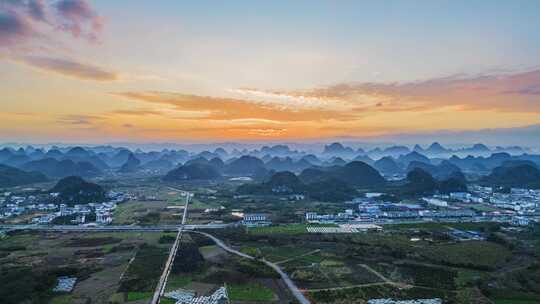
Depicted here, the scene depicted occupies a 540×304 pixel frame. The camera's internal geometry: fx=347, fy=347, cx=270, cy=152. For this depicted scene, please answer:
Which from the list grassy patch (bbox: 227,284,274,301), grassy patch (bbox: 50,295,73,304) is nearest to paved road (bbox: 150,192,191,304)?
grassy patch (bbox: 227,284,274,301)

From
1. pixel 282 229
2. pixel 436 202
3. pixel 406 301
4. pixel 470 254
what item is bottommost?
pixel 282 229

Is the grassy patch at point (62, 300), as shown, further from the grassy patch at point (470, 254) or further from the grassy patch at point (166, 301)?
the grassy patch at point (470, 254)

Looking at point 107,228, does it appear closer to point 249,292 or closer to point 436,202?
point 249,292

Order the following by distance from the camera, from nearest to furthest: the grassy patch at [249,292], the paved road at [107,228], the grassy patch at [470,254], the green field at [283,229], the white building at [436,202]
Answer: the grassy patch at [249,292], the grassy patch at [470,254], the green field at [283,229], the paved road at [107,228], the white building at [436,202]

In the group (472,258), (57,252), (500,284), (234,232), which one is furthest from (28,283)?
(472,258)

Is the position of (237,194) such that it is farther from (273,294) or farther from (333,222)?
(273,294)

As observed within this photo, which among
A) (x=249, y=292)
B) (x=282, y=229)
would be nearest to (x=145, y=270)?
(x=249, y=292)

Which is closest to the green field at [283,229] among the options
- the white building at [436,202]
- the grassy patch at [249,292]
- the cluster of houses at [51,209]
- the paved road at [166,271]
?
the paved road at [166,271]

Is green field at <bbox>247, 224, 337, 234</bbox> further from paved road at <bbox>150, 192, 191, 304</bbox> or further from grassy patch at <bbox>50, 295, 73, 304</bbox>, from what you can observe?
grassy patch at <bbox>50, 295, 73, 304</bbox>
